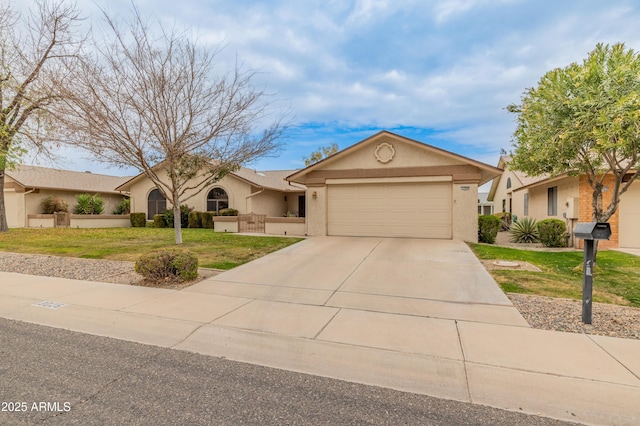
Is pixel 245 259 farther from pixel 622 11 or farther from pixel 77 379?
pixel 622 11

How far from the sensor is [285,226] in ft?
54.7

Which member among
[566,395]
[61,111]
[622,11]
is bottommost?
[566,395]

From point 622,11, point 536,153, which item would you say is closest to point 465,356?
point 536,153

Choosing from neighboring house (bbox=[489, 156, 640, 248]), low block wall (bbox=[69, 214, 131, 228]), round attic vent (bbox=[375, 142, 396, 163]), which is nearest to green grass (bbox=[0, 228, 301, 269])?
round attic vent (bbox=[375, 142, 396, 163])

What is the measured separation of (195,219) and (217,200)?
75.3 inches

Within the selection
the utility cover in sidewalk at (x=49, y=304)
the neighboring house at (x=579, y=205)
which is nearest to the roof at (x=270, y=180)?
the neighboring house at (x=579, y=205)

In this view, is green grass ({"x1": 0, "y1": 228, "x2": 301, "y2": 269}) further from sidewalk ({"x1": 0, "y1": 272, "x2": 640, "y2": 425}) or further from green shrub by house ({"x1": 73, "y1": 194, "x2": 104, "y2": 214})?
green shrub by house ({"x1": 73, "y1": 194, "x2": 104, "y2": 214})

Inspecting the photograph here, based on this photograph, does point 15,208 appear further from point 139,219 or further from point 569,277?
point 569,277

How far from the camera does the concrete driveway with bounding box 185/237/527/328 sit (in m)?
5.52

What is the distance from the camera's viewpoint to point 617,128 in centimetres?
625

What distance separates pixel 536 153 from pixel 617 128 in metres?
2.00

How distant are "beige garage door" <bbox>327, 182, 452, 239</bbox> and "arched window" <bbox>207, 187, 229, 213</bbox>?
31.7 feet

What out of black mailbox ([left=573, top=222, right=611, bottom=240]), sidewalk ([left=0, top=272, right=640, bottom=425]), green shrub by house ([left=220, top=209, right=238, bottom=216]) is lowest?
sidewalk ([left=0, top=272, right=640, bottom=425])

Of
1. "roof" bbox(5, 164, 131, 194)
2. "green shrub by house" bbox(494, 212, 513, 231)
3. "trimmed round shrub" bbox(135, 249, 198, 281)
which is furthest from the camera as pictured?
"roof" bbox(5, 164, 131, 194)
